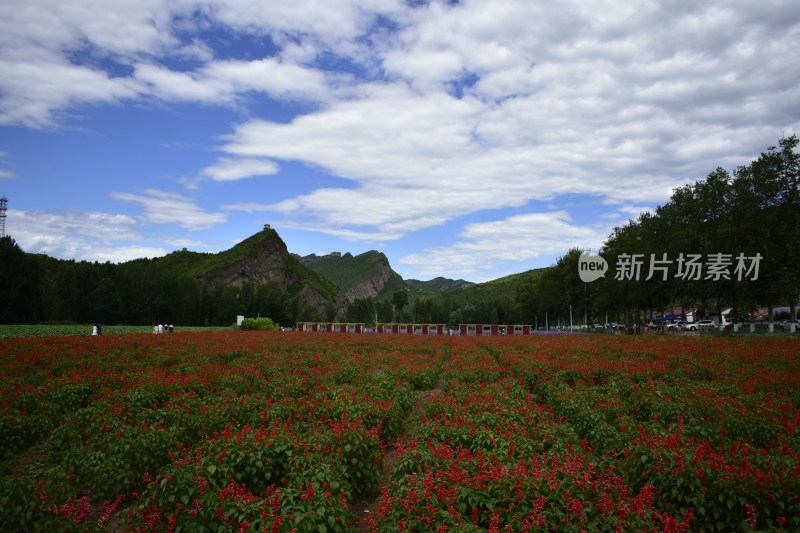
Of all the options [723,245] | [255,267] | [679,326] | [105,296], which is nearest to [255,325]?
[105,296]

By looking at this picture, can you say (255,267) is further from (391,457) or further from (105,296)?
(391,457)

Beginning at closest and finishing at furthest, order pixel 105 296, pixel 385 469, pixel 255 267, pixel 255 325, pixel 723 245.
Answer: pixel 385 469 → pixel 723 245 → pixel 255 325 → pixel 105 296 → pixel 255 267

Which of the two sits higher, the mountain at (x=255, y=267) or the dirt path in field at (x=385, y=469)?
the mountain at (x=255, y=267)

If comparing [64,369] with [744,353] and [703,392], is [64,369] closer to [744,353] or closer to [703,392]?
[703,392]

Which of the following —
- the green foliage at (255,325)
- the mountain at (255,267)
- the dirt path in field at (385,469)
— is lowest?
the dirt path in field at (385,469)

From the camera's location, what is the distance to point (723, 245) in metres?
43.5

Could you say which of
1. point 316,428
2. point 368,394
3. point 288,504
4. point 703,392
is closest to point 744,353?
point 703,392

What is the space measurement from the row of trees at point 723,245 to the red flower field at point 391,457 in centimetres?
3362

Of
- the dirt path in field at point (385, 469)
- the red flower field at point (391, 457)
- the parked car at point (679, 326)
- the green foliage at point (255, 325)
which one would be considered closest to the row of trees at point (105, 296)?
the green foliage at point (255, 325)

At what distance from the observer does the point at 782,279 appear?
126ft

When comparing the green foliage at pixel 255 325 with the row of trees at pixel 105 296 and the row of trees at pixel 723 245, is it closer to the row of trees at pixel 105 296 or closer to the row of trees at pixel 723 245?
the row of trees at pixel 105 296

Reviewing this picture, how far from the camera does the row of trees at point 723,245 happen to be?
41062 mm

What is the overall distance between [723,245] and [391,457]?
146ft

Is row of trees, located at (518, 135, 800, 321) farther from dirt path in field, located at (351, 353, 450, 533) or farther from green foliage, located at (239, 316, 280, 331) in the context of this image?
green foliage, located at (239, 316, 280, 331)
